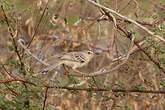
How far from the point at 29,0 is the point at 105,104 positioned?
161 centimetres

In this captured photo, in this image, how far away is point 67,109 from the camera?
4.13 m

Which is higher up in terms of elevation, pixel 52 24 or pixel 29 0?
pixel 29 0

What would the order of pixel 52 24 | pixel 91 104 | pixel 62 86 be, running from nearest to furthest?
pixel 62 86
pixel 52 24
pixel 91 104

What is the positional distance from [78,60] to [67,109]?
33.4 inches

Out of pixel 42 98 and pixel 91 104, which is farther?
pixel 91 104

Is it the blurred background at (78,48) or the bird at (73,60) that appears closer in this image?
the blurred background at (78,48)

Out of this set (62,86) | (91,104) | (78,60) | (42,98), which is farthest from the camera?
(91,104)

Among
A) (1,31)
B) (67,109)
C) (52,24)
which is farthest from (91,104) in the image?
(1,31)

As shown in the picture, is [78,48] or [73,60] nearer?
[73,60]

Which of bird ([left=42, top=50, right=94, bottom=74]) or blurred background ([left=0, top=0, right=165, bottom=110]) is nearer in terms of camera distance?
blurred background ([left=0, top=0, right=165, bottom=110])

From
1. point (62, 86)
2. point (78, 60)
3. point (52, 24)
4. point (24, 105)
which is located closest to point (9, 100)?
point (24, 105)

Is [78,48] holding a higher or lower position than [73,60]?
higher

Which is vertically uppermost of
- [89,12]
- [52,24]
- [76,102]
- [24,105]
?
[89,12]

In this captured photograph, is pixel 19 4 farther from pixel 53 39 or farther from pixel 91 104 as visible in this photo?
pixel 91 104
